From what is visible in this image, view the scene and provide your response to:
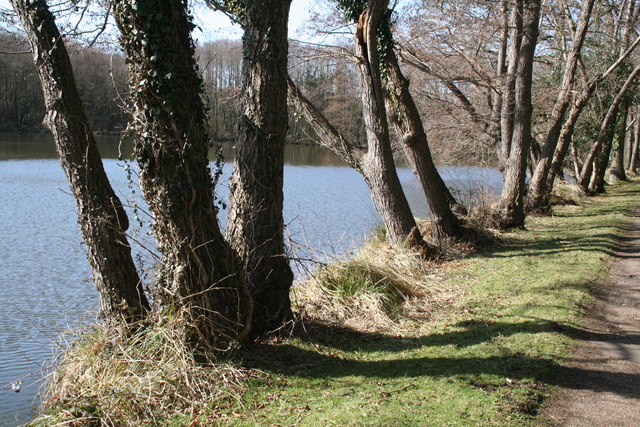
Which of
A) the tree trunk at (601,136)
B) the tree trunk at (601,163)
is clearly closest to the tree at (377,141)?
the tree trunk at (601,136)

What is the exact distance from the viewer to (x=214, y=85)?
1931 cm

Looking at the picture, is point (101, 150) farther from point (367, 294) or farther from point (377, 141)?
Answer: point (367, 294)

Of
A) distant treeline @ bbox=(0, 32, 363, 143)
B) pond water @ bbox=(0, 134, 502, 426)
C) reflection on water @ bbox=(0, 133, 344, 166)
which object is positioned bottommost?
pond water @ bbox=(0, 134, 502, 426)

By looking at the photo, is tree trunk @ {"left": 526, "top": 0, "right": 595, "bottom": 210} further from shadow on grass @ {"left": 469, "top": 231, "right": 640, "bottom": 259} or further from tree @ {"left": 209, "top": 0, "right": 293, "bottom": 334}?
tree @ {"left": 209, "top": 0, "right": 293, "bottom": 334}

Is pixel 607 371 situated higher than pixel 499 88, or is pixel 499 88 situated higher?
pixel 499 88

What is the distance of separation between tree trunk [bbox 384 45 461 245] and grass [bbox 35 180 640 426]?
1.48 metres

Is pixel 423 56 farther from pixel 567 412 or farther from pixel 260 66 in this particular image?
pixel 567 412

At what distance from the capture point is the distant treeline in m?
7.29

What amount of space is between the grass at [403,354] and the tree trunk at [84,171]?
55 centimetres

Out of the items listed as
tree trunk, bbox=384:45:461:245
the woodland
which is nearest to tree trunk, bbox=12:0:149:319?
the woodland

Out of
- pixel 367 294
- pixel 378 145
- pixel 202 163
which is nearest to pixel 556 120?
pixel 378 145

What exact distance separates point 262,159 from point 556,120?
10.7m

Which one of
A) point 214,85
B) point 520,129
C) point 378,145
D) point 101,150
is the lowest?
point 101,150

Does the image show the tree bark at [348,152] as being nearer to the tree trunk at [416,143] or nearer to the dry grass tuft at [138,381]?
the tree trunk at [416,143]
